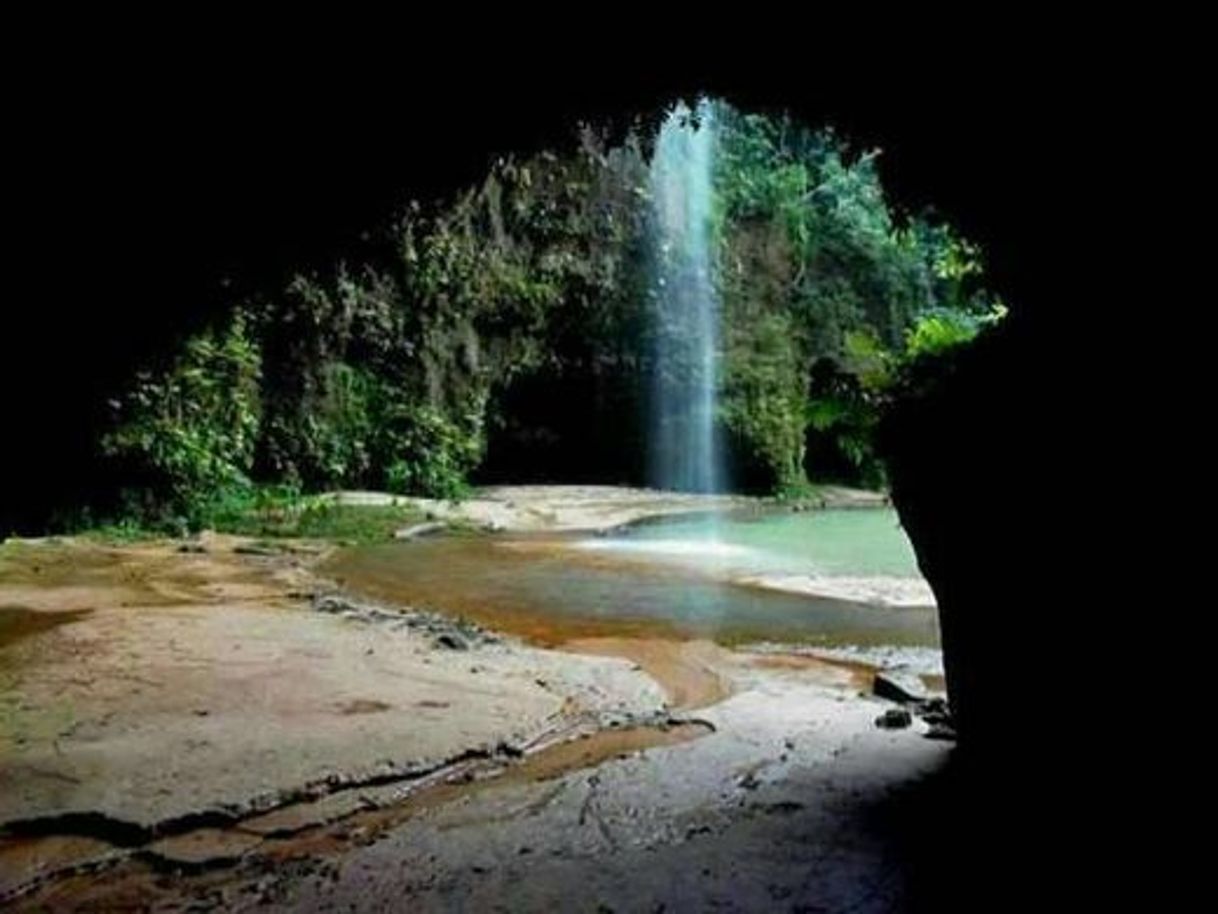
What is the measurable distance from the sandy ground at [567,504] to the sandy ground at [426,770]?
9.86 meters

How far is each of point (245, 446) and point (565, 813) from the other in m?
13.7

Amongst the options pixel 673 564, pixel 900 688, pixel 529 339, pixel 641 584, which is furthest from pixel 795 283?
pixel 900 688

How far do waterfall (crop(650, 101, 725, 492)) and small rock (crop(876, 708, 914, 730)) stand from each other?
63.7 ft

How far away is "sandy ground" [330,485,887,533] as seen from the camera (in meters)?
18.0

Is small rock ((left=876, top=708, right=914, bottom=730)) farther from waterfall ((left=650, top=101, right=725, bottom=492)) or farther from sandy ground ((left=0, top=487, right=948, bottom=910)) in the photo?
waterfall ((left=650, top=101, right=725, bottom=492))

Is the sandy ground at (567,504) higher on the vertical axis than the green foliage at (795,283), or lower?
lower

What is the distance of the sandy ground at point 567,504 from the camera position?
58.9 ft

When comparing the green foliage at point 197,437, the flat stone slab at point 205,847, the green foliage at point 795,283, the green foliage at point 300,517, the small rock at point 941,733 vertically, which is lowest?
the flat stone slab at point 205,847

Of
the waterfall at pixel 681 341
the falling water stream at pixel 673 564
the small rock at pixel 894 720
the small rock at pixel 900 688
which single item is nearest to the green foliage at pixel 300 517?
the falling water stream at pixel 673 564

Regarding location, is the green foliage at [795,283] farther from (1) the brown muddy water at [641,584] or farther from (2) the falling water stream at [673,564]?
(1) the brown muddy water at [641,584]

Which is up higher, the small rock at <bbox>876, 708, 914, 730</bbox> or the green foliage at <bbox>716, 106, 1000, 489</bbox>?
the green foliage at <bbox>716, 106, 1000, 489</bbox>

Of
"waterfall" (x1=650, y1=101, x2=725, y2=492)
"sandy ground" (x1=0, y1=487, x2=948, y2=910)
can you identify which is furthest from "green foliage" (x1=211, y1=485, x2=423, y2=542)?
"waterfall" (x1=650, y1=101, x2=725, y2=492)

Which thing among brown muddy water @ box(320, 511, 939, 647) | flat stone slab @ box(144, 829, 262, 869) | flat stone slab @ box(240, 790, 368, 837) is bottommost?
flat stone slab @ box(144, 829, 262, 869)

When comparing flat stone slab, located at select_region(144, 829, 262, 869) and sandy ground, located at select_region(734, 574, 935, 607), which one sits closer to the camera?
flat stone slab, located at select_region(144, 829, 262, 869)
